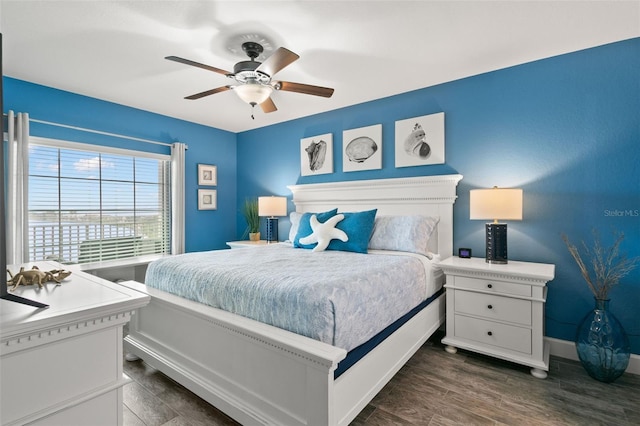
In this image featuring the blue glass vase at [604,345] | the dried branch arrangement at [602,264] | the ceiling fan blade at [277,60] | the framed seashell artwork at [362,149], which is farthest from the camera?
the framed seashell artwork at [362,149]

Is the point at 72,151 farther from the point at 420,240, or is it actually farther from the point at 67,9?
the point at 420,240

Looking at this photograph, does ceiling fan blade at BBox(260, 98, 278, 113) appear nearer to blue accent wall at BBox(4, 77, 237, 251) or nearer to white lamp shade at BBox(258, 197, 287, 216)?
white lamp shade at BBox(258, 197, 287, 216)

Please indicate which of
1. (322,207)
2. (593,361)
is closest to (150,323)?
(322,207)

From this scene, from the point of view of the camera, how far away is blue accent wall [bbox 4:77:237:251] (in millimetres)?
3167

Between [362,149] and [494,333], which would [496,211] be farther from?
[362,149]

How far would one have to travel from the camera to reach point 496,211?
253 cm

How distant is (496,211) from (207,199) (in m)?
3.87

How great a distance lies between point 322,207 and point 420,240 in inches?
59.2

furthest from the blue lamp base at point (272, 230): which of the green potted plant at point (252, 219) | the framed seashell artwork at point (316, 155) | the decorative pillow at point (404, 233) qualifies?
the decorative pillow at point (404, 233)

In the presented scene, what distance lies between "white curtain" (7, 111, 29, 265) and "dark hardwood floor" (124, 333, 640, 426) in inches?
66.9

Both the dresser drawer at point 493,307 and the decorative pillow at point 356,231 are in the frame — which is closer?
the dresser drawer at point 493,307

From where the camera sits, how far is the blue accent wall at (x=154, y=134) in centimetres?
317

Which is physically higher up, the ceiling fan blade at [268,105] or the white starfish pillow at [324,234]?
the ceiling fan blade at [268,105]

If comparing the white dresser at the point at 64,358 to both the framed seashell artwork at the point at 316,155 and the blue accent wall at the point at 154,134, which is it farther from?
the framed seashell artwork at the point at 316,155
